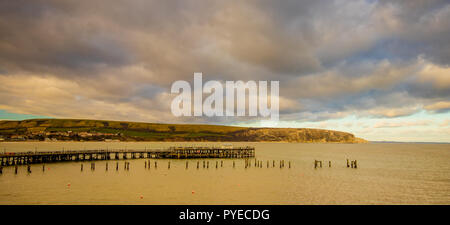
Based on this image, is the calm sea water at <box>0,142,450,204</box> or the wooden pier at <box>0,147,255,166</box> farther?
the wooden pier at <box>0,147,255,166</box>

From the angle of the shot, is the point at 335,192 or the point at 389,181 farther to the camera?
the point at 389,181

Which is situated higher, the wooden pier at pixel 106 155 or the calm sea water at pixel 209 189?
the wooden pier at pixel 106 155

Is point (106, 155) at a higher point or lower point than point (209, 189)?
higher

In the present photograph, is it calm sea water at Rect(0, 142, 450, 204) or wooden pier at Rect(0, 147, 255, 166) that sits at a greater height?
wooden pier at Rect(0, 147, 255, 166)

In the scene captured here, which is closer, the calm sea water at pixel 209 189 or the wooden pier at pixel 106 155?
the calm sea water at pixel 209 189

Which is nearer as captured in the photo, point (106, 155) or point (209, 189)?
point (209, 189)
